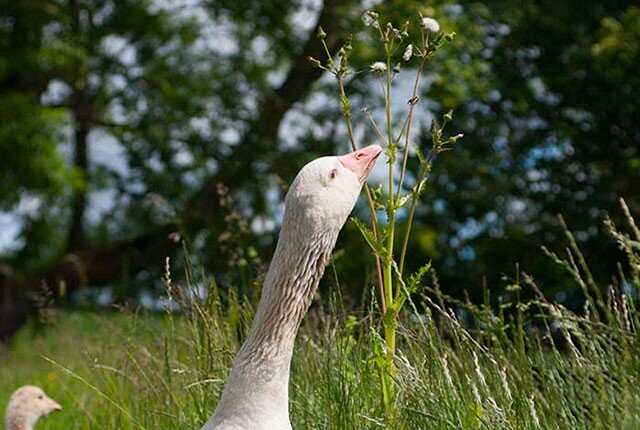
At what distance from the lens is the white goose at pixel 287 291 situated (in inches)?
110

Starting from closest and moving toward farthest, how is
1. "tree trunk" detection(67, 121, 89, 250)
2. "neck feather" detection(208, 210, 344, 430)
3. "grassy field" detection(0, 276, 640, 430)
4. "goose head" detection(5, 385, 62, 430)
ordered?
"neck feather" detection(208, 210, 344, 430) → "grassy field" detection(0, 276, 640, 430) → "goose head" detection(5, 385, 62, 430) → "tree trunk" detection(67, 121, 89, 250)

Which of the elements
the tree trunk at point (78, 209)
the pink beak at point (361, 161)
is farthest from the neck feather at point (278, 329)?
the tree trunk at point (78, 209)

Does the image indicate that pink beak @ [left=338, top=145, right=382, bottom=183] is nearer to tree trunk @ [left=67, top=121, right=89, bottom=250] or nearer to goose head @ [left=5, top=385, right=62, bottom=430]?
goose head @ [left=5, top=385, right=62, bottom=430]

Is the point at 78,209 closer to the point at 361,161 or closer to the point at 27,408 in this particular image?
the point at 27,408

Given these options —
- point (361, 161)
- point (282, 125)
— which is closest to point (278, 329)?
point (361, 161)

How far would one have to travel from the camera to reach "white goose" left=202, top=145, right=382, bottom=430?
279cm

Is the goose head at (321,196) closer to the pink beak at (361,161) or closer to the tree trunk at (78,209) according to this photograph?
the pink beak at (361,161)

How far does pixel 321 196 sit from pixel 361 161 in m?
0.26

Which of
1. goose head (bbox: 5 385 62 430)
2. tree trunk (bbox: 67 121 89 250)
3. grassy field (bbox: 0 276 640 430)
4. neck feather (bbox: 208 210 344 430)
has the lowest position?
tree trunk (bbox: 67 121 89 250)

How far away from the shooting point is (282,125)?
13.8 meters

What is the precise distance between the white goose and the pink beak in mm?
83

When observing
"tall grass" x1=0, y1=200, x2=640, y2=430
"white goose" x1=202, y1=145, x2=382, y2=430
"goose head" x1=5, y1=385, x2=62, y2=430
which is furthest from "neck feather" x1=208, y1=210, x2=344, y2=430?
"goose head" x1=5, y1=385, x2=62, y2=430

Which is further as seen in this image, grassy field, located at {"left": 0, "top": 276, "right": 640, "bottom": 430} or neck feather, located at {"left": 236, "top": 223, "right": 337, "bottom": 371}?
grassy field, located at {"left": 0, "top": 276, "right": 640, "bottom": 430}

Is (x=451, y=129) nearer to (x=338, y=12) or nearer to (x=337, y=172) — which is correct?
(x=338, y=12)
